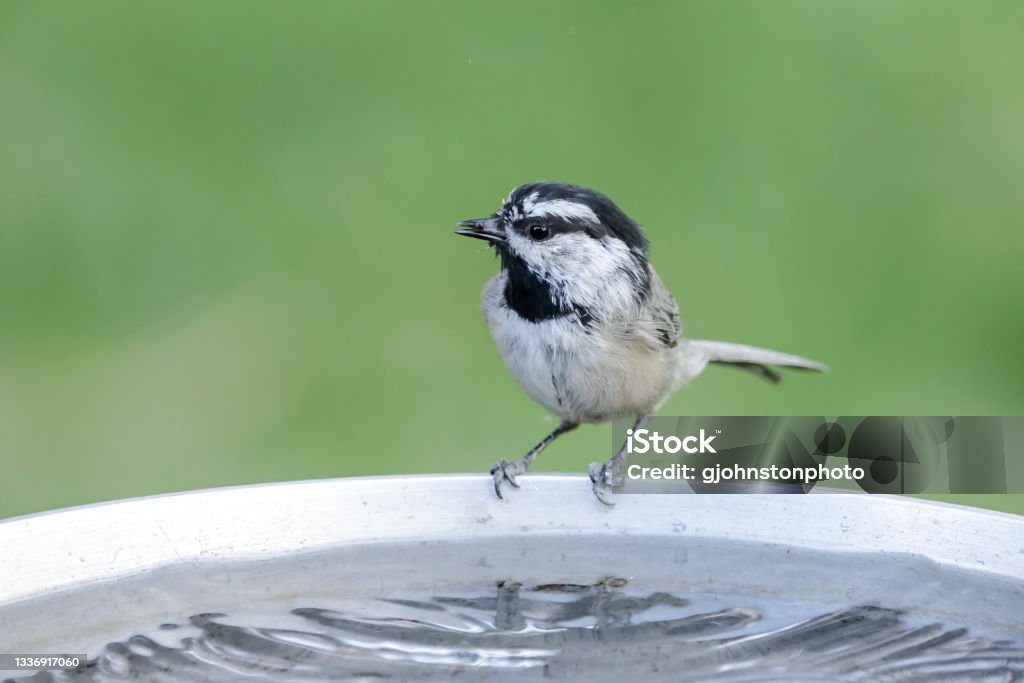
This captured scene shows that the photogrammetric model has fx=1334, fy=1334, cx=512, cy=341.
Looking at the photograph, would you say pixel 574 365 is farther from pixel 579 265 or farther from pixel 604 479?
pixel 604 479

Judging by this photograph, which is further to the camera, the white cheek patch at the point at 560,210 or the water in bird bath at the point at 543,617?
the white cheek patch at the point at 560,210

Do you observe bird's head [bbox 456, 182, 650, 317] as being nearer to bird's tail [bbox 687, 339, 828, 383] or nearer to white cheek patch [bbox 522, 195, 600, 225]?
white cheek patch [bbox 522, 195, 600, 225]

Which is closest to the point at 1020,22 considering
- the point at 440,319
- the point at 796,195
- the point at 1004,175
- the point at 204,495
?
the point at 1004,175

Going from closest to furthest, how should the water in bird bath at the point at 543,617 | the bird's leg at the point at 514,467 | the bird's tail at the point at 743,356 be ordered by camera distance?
the water in bird bath at the point at 543,617 → the bird's leg at the point at 514,467 → the bird's tail at the point at 743,356

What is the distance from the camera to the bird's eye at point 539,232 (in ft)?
11.1

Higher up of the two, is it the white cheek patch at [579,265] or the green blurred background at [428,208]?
the green blurred background at [428,208]

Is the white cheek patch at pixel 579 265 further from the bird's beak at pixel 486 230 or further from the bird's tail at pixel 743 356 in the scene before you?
the bird's tail at pixel 743 356

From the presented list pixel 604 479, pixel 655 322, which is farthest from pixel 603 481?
pixel 655 322

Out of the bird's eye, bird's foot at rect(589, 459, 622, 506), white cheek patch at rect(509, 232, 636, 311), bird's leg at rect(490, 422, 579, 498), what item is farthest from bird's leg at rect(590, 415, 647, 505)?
the bird's eye

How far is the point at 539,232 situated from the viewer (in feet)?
11.1

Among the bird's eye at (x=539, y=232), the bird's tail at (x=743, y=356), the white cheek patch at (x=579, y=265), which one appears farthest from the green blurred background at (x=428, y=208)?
the bird's eye at (x=539, y=232)

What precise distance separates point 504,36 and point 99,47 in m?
2.19

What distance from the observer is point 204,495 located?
2389 mm

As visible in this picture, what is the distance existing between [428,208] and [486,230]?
3.30 meters
